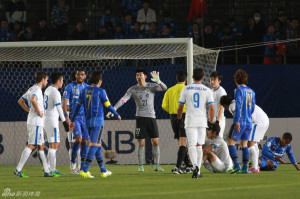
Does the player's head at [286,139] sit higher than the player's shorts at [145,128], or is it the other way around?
the player's shorts at [145,128]

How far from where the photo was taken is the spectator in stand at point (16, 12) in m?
20.7

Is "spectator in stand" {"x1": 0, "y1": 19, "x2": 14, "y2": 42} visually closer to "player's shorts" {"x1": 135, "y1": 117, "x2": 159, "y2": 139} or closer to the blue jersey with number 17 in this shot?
"player's shorts" {"x1": 135, "y1": 117, "x2": 159, "y2": 139}

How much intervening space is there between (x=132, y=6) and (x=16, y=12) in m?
3.96

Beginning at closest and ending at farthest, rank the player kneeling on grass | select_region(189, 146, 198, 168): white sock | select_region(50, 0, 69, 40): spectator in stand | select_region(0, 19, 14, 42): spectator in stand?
select_region(189, 146, 198, 168): white sock, the player kneeling on grass, select_region(50, 0, 69, 40): spectator in stand, select_region(0, 19, 14, 42): spectator in stand

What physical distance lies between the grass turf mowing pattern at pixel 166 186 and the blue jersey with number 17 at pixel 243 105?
102 cm

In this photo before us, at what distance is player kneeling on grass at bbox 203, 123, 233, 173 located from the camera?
11.6 meters

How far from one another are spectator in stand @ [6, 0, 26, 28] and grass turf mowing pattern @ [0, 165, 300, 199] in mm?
10903

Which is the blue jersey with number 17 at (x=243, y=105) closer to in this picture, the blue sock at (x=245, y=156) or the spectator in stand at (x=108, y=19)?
the blue sock at (x=245, y=156)

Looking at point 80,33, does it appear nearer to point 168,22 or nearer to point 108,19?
point 108,19

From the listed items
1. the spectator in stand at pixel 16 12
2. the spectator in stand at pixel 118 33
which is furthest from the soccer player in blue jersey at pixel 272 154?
the spectator in stand at pixel 16 12

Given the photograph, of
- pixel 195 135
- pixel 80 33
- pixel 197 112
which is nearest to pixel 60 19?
pixel 80 33

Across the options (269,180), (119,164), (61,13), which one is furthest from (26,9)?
(269,180)

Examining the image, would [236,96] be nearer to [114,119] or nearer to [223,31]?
[114,119]

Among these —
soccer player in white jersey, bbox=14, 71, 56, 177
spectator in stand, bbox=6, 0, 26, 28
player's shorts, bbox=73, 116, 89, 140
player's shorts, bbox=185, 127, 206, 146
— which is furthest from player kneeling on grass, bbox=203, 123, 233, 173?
spectator in stand, bbox=6, 0, 26, 28
